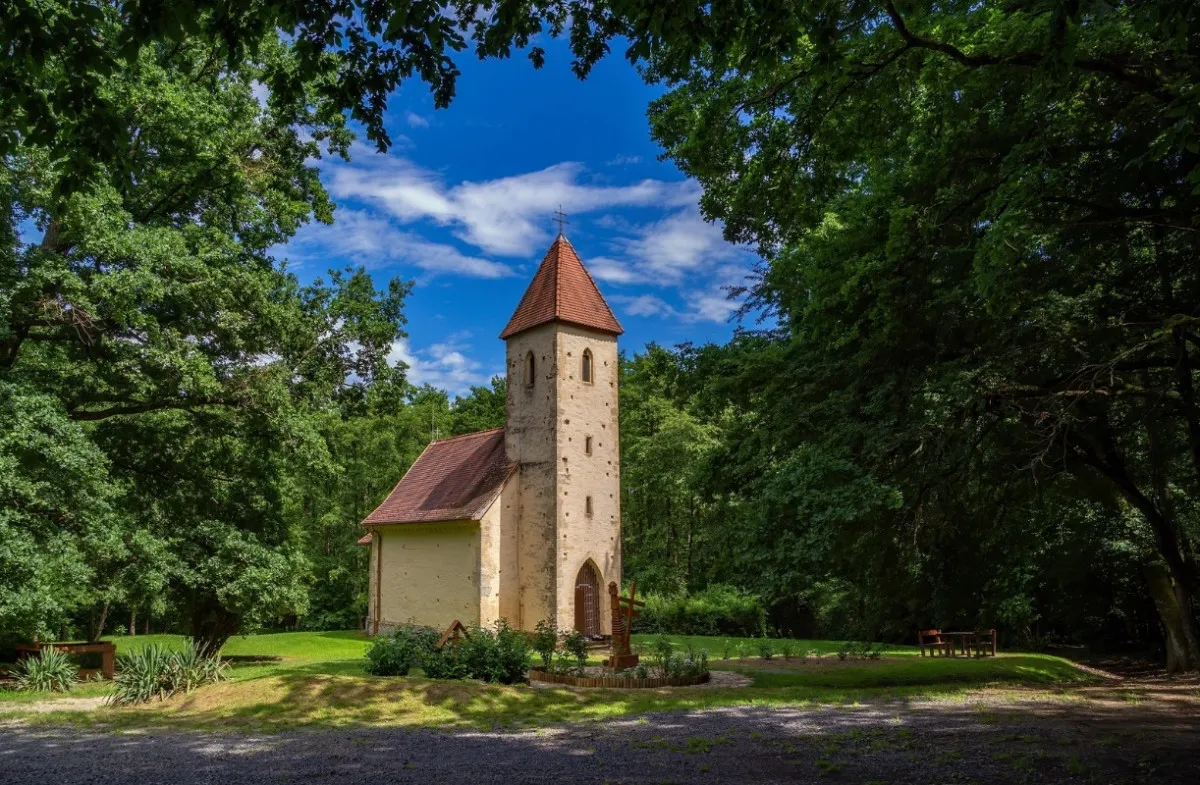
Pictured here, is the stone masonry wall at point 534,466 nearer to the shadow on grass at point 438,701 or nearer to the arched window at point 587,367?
the arched window at point 587,367

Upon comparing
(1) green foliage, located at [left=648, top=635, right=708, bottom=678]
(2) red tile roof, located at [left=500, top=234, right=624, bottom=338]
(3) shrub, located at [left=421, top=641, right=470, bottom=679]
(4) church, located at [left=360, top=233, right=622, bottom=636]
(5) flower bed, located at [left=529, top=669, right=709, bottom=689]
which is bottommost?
(5) flower bed, located at [left=529, top=669, right=709, bottom=689]

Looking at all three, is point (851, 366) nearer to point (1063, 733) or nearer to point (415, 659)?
point (1063, 733)

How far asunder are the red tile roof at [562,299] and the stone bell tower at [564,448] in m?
0.05

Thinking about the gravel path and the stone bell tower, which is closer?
the gravel path

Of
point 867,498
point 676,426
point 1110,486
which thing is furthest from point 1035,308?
point 676,426

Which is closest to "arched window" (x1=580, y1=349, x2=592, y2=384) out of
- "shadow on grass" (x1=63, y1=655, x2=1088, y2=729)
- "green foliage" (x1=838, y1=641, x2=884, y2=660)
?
"green foliage" (x1=838, y1=641, x2=884, y2=660)

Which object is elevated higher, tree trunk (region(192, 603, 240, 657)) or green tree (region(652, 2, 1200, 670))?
green tree (region(652, 2, 1200, 670))

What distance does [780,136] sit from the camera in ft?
31.8

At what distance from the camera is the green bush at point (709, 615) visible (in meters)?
33.6

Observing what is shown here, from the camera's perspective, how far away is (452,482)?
1235 inches

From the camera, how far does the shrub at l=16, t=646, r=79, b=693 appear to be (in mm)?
16453

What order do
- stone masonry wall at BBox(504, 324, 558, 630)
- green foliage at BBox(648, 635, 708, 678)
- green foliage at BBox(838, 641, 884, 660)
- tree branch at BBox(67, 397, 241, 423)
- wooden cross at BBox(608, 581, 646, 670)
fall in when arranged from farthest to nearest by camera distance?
stone masonry wall at BBox(504, 324, 558, 630) < green foliage at BBox(838, 641, 884, 660) < wooden cross at BBox(608, 581, 646, 670) < tree branch at BBox(67, 397, 241, 423) < green foliage at BBox(648, 635, 708, 678)

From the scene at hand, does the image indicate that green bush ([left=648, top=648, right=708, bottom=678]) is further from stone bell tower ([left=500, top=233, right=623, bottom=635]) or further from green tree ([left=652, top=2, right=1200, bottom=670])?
stone bell tower ([left=500, top=233, right=623, bottom=635])

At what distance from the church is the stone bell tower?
4cm
